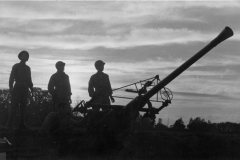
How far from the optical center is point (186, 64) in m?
9.82

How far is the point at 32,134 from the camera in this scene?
9.60 metres

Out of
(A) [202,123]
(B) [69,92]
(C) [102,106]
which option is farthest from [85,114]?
(A) [202,123]

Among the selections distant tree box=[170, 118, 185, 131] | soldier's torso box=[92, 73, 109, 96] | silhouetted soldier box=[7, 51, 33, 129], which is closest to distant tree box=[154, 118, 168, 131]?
distant tree box=[170, 118, 185, 131]

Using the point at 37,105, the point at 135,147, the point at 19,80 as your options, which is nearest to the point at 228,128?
the point at 135,147

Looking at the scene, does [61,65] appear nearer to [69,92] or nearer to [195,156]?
[69,92]

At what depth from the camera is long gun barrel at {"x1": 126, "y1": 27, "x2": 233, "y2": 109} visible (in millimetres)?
9477

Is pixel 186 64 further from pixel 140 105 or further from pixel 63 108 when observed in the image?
pixel 63 108

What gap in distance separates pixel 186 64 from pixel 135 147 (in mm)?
2510

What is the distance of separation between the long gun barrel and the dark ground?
1.07 m

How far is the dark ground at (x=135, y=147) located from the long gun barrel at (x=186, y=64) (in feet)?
3.52

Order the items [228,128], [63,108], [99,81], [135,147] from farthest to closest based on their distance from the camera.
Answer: [228,128] < [99,81] < [135,147] < [63,108]

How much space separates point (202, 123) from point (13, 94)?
18.5 feet

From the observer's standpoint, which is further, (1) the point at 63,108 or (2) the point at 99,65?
(2) the point at 99,65

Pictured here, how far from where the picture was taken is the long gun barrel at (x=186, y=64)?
9477 millimetres
